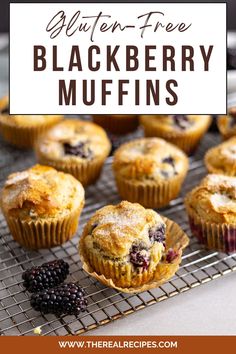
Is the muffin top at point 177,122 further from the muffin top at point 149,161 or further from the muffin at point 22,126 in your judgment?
the muffin at point 22,126

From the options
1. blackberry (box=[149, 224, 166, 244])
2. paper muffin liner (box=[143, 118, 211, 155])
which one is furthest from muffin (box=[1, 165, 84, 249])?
paper muffin liner (box=[143, 118, 211, 155])

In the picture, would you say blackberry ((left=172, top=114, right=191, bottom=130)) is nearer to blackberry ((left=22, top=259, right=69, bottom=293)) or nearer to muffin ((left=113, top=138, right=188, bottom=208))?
muffin ((left=113, top=138, right=188, bottom=208))

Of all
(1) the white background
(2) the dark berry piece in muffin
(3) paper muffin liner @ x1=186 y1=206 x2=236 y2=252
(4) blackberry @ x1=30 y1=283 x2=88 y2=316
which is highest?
(1) the white background

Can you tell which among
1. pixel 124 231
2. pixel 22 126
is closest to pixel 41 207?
pixel 124 231

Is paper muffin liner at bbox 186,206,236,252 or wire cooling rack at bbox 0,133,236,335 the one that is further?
paper muffin liner at bbox 186,206,236,252

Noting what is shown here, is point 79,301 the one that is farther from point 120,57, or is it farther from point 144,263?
point 120,57

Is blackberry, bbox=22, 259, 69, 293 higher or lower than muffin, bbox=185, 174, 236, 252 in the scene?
lower
